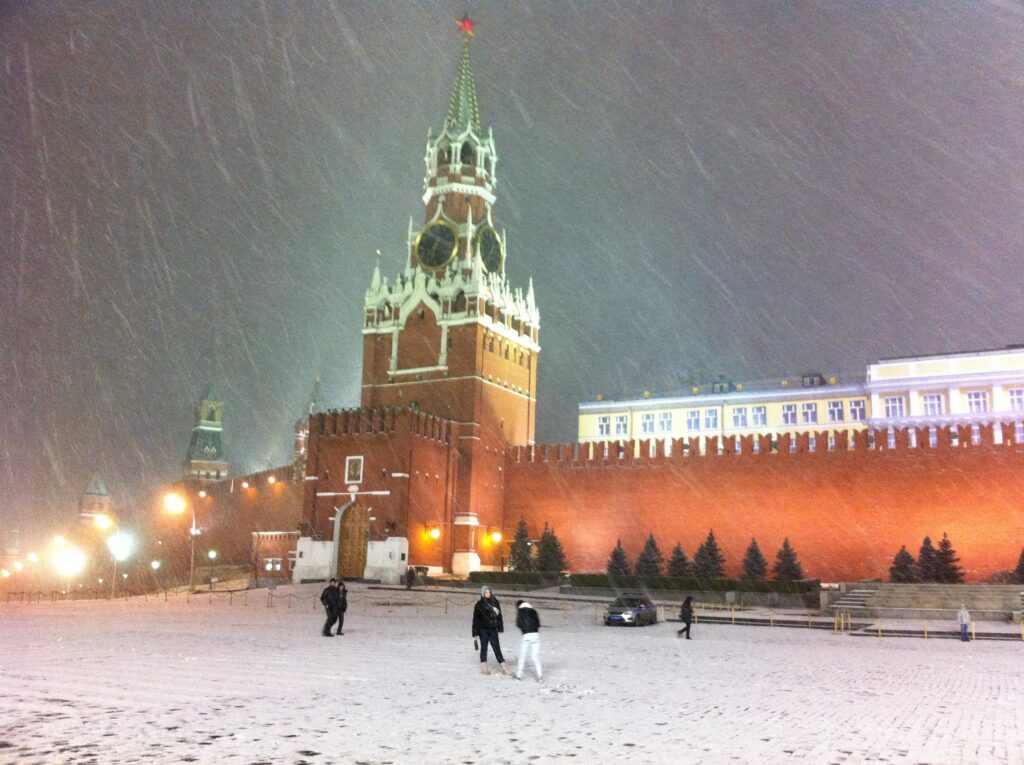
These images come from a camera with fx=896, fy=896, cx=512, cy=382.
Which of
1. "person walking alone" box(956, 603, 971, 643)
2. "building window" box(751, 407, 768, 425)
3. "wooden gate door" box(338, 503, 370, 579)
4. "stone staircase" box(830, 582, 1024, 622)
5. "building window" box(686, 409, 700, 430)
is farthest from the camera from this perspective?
"building window" box(686, 409, 700, 430)

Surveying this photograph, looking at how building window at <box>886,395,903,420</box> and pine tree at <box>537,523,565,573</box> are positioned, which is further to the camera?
building window at <box>886,395,903,420</box>

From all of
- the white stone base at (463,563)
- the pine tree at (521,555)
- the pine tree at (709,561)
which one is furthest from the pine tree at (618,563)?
the white stone base at (463,563)

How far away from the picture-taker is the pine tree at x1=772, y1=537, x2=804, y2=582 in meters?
32.1

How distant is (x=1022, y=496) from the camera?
31172mm

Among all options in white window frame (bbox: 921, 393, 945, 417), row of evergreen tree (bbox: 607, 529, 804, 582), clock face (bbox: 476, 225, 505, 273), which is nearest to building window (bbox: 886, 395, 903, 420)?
white window frame (bbox: 921, 393, 945, 417)

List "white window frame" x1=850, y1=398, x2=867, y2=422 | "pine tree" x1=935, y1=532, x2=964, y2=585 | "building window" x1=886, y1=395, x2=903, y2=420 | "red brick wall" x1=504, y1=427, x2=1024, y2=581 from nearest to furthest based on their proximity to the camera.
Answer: "pine tree" x1=935, y1=532, x2=964, y2=585
"red brick wall" x1=504, y1=427, x2=1024, y2=581
"building window" x1=886, y1=395, x2=903, y2=420
"white window frame" x1=850, y1=398, x2=867, y2=422

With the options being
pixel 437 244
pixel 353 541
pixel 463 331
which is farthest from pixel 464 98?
pixel 353 541

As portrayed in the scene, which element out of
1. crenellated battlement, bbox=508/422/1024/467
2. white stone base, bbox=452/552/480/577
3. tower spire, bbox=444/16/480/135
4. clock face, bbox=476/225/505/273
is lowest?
white stone base, bbox=452/552/480/577

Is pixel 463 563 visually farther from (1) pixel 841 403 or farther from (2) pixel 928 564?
(1) pixel 841 403

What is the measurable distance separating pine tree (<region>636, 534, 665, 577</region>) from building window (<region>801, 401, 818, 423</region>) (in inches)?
969

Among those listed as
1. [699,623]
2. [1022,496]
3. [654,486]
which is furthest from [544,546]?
[1022,496]

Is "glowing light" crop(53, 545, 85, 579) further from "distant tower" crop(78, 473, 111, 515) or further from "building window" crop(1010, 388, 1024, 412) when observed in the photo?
"building window" crop(1010, 388, 1024, 412)

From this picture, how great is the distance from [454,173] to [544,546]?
20.9 metres

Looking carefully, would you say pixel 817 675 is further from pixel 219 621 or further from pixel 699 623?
pixel 219 621
